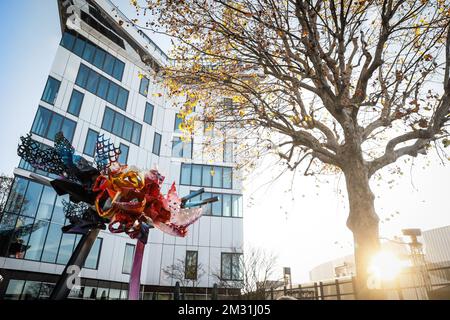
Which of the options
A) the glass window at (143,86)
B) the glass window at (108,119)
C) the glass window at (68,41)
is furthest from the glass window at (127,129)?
the glass window at (68,41)

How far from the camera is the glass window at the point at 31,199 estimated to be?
55.5 feet

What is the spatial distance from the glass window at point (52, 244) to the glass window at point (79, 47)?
1366 cm

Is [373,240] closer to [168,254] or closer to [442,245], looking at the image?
[168,254]

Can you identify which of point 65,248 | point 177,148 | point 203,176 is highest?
point 177,148

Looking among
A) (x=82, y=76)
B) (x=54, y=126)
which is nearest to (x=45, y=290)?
(x=54, y=126)

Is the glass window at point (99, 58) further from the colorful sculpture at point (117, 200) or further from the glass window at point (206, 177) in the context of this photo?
the colorful sculpture at point (117, 200)

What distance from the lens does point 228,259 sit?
22922mm

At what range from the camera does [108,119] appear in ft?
73.7

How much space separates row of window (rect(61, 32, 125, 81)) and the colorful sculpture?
2204 centimetres

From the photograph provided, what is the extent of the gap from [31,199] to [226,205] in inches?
585

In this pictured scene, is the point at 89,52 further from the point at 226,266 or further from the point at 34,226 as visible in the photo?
the point at 226,266
